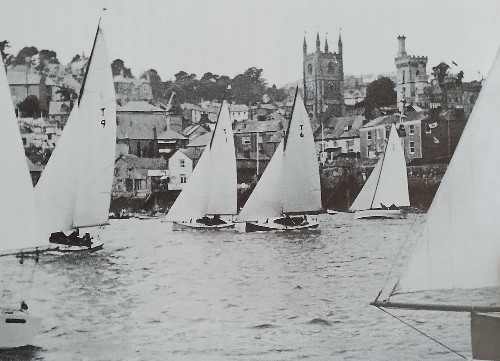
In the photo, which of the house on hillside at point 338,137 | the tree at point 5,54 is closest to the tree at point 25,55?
the tree at point 5,54

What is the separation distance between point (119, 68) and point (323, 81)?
1160 millimetres

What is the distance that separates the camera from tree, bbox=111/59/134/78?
402 cm

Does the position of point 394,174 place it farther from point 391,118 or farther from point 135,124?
point 135,124

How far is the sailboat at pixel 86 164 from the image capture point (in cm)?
397

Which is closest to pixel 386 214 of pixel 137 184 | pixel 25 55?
pixel 137 184

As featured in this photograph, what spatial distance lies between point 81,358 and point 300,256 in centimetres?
132

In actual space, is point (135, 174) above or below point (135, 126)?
below

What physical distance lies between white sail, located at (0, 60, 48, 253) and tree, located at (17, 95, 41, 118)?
0.06 meters

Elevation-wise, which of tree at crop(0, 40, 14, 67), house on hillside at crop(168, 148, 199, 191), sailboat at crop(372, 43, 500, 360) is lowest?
sailboat at crop(372, 43, 500, 360)

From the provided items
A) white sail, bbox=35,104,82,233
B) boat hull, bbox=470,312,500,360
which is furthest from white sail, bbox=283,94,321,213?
white sail, bbox=35,104,82,233

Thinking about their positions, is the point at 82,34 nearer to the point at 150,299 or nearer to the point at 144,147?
the point at 144,147

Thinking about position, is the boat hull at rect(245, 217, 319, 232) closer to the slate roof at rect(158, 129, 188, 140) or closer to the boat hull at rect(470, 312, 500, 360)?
the slate roof at rect(158, 129, 188, 140)

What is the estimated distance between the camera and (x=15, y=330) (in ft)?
12.2

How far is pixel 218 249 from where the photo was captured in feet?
13.5
